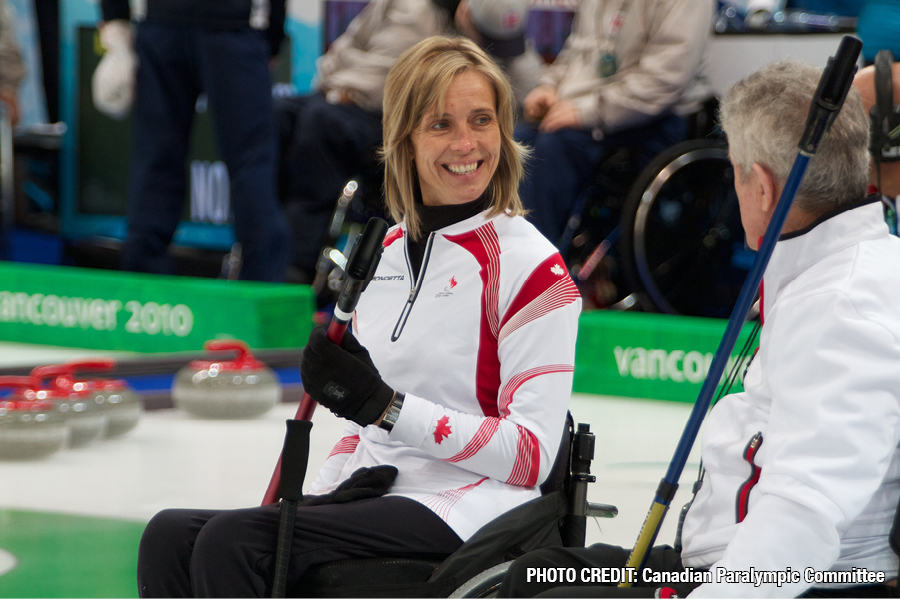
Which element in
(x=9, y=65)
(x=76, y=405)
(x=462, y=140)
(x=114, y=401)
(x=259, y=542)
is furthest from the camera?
(x=9, y=65)

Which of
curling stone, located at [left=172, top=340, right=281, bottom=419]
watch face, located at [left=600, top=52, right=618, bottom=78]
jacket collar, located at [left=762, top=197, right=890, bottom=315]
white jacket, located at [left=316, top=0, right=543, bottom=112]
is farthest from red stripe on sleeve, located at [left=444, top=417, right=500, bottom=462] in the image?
white jacket, located at [left=316, top=0, right=543, bottom=112]

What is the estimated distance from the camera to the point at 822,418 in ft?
3.47

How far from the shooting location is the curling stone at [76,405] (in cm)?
319

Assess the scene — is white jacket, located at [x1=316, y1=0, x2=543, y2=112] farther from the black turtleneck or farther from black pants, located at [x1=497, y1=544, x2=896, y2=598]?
black pants, located at [x1=497, y1=544, x2=896, y2=598]

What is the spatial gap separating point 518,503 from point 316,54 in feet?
19.6

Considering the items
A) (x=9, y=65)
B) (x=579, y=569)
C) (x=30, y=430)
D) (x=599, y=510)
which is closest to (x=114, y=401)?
(x=30, y=430)

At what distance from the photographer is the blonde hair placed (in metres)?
1.67

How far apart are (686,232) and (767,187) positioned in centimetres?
316

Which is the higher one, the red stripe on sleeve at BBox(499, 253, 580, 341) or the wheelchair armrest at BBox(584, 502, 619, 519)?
the red stripe on sleeve at BBox(499, 253, 580, 341)

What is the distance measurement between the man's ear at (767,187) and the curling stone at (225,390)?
2.73m

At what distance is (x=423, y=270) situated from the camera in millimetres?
1671

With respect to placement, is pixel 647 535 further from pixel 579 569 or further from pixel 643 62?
pixel 643 62

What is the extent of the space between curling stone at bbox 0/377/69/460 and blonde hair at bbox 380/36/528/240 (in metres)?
1.74

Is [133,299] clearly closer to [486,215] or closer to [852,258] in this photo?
[486,215]
